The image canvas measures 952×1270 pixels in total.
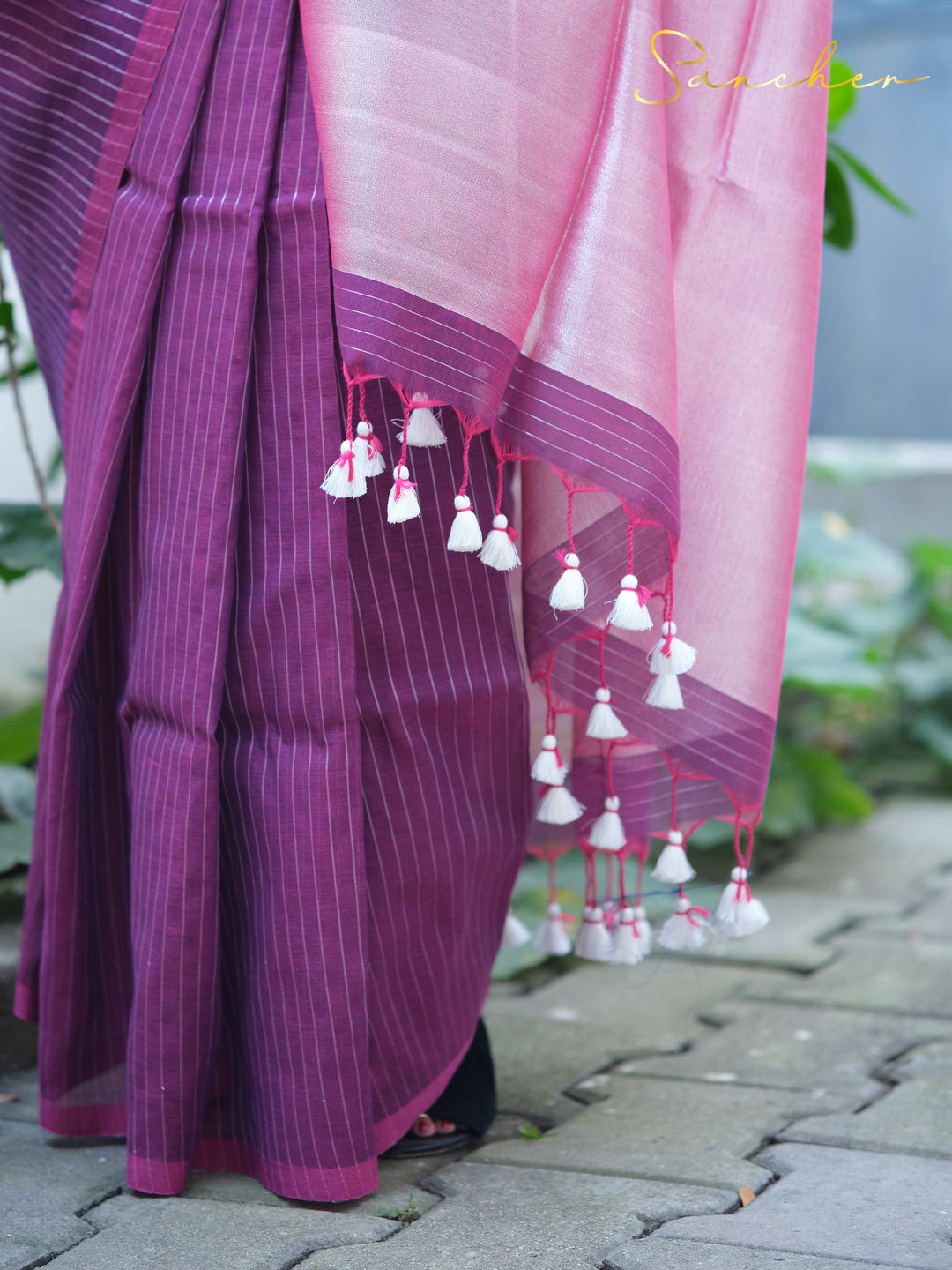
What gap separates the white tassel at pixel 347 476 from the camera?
1.14 m

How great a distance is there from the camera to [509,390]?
4.00 feet

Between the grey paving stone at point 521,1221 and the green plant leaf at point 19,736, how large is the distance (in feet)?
3.30

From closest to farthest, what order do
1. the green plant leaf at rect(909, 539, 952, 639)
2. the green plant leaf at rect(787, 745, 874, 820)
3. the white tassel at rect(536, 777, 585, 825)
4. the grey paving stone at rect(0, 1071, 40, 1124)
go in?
the white tassel at rect(536, 777, 585, 825) → the grey paving stone at rect(0, 1071, 40, 1124) → the green plant leaf at rect(787, 745, 874, 820) → the green plant leaf at rect(909, 539, 952, 639)

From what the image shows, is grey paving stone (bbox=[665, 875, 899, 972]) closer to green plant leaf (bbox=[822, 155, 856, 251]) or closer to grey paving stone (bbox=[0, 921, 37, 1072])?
grey paving stone (bbox=[0, 921, 37, 1072])

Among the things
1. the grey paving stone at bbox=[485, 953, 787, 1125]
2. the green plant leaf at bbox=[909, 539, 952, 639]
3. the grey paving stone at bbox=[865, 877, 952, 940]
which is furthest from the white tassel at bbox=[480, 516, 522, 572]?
the green plant leaf at bbox=[909, 539, 952, 639]

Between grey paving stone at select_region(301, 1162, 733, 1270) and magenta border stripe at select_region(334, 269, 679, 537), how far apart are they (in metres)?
0.65

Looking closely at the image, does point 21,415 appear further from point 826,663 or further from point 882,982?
point 826,663

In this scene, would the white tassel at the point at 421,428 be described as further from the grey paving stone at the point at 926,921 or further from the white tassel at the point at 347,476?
the grey paving stone at the point at 926,921

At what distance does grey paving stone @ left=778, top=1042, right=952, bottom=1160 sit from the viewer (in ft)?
4.67

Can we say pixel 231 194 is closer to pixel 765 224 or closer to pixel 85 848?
pixel 765 224

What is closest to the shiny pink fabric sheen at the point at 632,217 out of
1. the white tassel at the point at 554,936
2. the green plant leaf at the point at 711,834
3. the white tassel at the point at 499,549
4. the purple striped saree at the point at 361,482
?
the purple striped saree at the point at 361,482

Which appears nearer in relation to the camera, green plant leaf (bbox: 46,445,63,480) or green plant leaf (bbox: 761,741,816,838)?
green plant leaf (bbox: 46,445,63,480)

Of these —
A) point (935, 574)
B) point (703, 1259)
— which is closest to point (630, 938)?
point (703, 1259)

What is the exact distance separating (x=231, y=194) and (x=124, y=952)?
2.58ft
